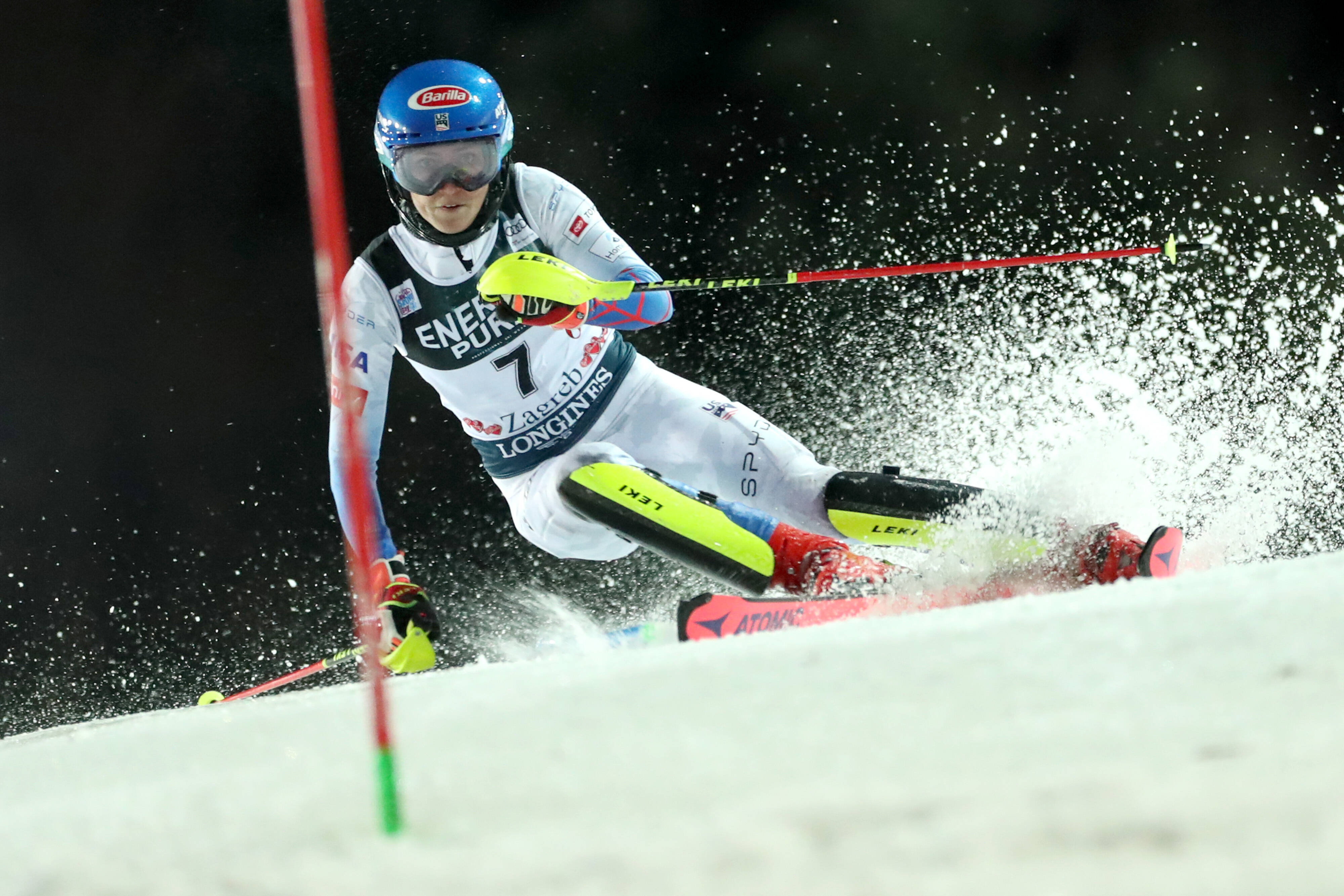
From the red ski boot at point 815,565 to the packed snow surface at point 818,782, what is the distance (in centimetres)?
98

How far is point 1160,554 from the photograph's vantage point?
1753 millimetres

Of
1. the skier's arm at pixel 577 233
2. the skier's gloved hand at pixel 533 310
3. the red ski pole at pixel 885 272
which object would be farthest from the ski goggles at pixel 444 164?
the red ski pole at pixel 885 272

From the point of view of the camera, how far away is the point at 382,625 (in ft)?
6.67

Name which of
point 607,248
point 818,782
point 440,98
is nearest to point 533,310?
point 607,248

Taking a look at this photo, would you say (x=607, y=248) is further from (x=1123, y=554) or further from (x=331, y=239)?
(x=331, y=239)

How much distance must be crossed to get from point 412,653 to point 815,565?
0.76 meters

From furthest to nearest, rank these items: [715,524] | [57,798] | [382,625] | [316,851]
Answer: [382,625] → [715,524] → [57,798] → [316,851]

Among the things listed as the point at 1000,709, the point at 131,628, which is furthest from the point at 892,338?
the point at 1000,709

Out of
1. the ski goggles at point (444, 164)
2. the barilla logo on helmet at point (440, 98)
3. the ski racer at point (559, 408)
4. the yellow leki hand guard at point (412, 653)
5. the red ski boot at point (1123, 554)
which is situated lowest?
the yellow leki hand guard at point (412, 653)

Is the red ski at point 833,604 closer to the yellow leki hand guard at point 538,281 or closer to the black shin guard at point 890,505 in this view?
the black shin guard at point 890,505

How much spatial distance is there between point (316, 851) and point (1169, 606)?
0.67 m

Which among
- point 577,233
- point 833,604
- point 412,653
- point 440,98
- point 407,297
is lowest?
→ point 412,653

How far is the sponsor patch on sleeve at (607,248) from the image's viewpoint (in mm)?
2201

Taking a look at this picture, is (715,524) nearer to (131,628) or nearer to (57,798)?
(57,798)
